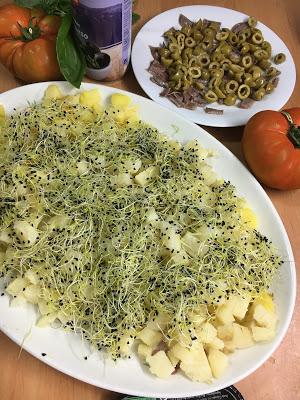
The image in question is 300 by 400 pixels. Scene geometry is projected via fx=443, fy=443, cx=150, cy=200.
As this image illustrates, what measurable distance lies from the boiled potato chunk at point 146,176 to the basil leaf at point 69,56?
1.24 feet

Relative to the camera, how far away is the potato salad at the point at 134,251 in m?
0.95

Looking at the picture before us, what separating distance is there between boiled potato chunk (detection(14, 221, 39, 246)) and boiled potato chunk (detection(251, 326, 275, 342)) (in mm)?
524

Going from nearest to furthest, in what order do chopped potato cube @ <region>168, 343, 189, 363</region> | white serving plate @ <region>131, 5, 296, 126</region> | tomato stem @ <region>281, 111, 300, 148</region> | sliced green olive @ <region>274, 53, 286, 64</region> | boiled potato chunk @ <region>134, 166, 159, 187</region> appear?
chopped potato cube @ <region>168, 343, 189, 363</region>, boiled potato chunk @ <region>134, 166, 159, 187</region>, tomato stem @ <region>281, 111, 300, 148</region>, white serving plate @ <region>131, 5, 296, 126</region>, sliced green olive @ <region>274, 53, 286, 64</region>

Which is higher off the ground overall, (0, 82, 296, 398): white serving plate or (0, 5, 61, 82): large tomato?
(0, 5, 61, 82): large tomato

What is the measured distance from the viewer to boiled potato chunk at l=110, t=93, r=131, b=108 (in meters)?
1.27

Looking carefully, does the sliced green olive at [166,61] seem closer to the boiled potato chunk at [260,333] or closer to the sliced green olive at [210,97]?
the sliced green olive at [210,97]

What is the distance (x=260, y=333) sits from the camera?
961mm

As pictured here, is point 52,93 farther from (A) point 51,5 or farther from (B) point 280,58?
(B) point 280,58

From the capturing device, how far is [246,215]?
1147 millimetres

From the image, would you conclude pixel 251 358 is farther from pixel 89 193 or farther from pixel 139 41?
pixel 139 41

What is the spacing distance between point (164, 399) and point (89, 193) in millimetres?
496

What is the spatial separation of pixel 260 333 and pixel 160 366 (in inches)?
9.0

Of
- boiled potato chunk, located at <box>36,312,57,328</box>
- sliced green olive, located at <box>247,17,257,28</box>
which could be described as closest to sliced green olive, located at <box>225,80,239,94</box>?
sliced green olive, located at <box>247,17,257,28</box>

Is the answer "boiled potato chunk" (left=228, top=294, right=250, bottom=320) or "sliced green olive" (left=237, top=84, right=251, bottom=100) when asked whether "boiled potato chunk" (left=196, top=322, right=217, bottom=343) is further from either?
"sliced green olive" (left=237, top=84, right=251, bottom=100)
